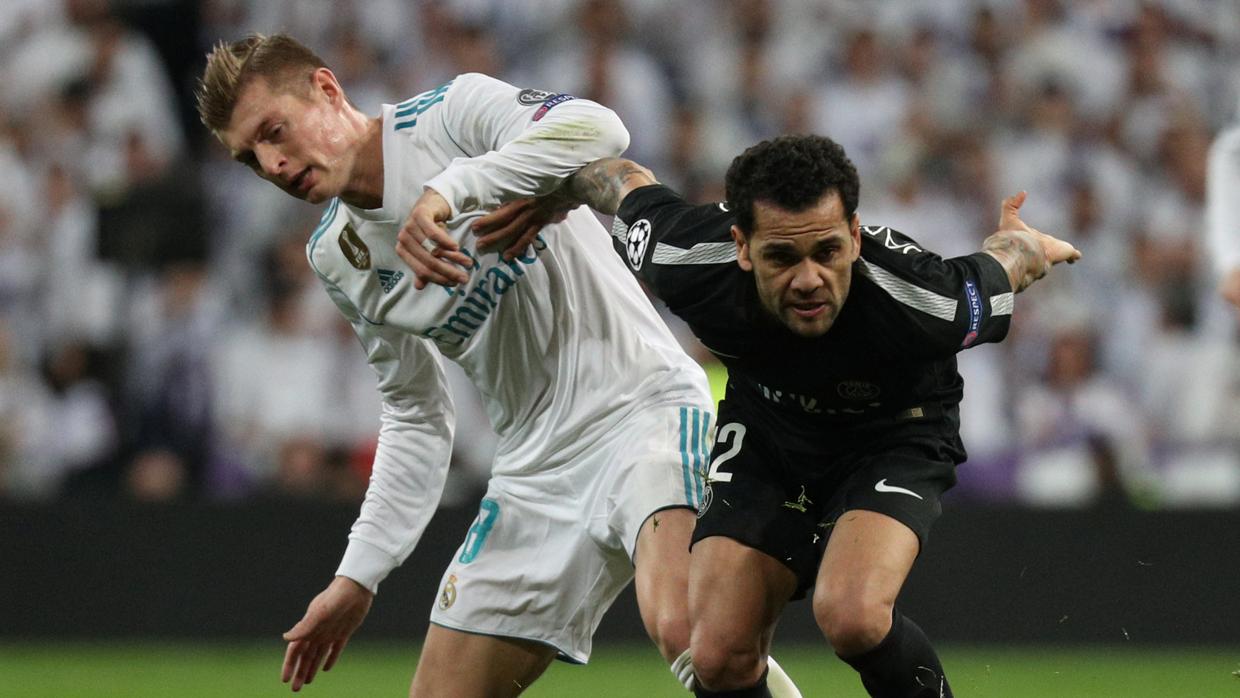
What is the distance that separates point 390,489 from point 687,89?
6.00m

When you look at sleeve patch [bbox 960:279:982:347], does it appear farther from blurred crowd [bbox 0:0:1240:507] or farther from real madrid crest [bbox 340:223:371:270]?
blurred crowd [bbox 0:0:1240:507]

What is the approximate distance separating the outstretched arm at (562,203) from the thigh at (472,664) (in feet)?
3.51

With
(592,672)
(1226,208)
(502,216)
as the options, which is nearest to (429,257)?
(502,216)

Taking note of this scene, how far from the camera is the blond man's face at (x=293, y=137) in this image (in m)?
4.56

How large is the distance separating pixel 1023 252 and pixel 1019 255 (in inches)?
1.0

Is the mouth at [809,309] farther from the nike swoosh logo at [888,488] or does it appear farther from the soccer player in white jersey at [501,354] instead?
the soccer player in white jersey at [501,354]

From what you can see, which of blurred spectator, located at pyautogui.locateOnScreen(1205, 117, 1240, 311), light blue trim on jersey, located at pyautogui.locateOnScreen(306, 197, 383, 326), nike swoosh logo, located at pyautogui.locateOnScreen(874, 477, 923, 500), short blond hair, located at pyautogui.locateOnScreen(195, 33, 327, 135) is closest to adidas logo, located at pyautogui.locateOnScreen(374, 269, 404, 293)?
light blue trim on jersey, located at pyautogui.locateOnScreen(306, 197, 383, 326)

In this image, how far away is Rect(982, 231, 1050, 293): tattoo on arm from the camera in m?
4.35

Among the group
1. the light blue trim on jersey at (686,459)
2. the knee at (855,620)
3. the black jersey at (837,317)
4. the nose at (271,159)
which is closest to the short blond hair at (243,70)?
the nose at (271,159)

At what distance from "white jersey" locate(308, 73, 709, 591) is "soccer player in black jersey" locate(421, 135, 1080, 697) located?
26 cm

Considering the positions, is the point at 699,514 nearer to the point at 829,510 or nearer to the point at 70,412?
the point at 829,510

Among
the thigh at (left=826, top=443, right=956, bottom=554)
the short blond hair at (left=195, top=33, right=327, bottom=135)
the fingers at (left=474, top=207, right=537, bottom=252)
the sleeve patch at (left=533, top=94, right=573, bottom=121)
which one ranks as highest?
the short blond hair at (left=195, top=33, right=327, bottom=135)

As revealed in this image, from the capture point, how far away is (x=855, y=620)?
13.4ft

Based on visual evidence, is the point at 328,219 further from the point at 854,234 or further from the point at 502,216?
the point at 854,234
